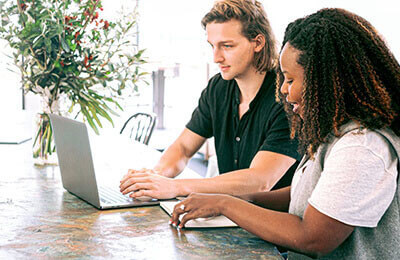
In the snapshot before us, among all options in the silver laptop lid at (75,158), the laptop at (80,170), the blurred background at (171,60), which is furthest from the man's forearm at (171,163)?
the blurred background at (171,60)

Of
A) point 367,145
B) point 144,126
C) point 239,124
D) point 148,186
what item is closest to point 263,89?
point 239,124

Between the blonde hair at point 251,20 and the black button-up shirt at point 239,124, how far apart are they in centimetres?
7

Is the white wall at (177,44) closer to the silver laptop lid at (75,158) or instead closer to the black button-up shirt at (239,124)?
the black button-up shirt at (239,124)

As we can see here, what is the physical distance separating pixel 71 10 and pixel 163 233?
1.12 metres

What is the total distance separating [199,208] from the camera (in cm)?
123

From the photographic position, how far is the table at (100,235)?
108 cm

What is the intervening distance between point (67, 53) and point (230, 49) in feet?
2.04

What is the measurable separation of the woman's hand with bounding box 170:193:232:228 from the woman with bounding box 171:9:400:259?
15 millimetres

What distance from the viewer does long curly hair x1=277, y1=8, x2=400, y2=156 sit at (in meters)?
1.09

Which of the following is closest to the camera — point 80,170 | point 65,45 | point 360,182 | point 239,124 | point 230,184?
point 360,182

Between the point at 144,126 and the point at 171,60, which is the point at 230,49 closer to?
the point at 144,126

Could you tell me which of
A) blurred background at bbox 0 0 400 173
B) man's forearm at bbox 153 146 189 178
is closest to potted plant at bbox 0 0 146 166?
man's forearm at bbox 153 146 189 178

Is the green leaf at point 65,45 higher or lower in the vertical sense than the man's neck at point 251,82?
higher

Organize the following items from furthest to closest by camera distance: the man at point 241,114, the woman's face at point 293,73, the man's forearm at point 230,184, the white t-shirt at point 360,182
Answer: the man at point 241,114 → the man's forearm at point 230,184 → the woman's face at point 293,73 → the white t-shirt at point 360,182
